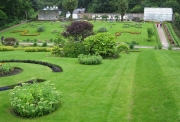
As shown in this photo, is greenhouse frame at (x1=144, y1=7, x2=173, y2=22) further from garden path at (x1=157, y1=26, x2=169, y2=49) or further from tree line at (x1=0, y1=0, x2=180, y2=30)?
garden path at (x1=157, y1=26, x2=169, y2=49)

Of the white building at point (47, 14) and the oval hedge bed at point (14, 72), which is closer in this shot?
the oval hedge bed at point (14, 72)

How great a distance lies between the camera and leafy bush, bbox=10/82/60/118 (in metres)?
7.22

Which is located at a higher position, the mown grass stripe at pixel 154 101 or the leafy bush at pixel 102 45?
the leafy bush at pixel 102 45

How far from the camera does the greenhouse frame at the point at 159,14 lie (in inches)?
2753

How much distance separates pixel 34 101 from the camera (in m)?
7.68

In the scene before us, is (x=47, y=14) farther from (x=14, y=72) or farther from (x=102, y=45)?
(x=14, y=72)

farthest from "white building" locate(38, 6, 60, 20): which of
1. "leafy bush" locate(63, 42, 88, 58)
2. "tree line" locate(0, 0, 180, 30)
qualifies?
"leafy bush" locate(63, 42, 88, 58)

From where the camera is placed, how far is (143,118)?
6.88m

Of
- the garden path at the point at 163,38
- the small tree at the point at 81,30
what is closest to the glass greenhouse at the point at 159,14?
the garden path at the point at 163,38

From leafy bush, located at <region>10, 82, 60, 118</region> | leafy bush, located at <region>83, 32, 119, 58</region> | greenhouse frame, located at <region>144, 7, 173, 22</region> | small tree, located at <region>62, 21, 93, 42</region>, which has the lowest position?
leafy bush, located at <region>10, 82, 60, 118</region>

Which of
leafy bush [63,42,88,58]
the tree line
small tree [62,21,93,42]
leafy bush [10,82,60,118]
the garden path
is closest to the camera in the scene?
leafy bush [10,82,60,118]

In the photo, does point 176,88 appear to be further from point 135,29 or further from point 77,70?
point 135,29

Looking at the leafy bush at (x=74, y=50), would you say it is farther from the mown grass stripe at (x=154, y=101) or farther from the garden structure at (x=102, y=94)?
the mown grass stripe at (x=154, y=101)

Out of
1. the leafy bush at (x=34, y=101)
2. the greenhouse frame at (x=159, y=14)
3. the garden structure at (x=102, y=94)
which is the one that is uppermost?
the greenhouse frame at (x=159, y=14)
